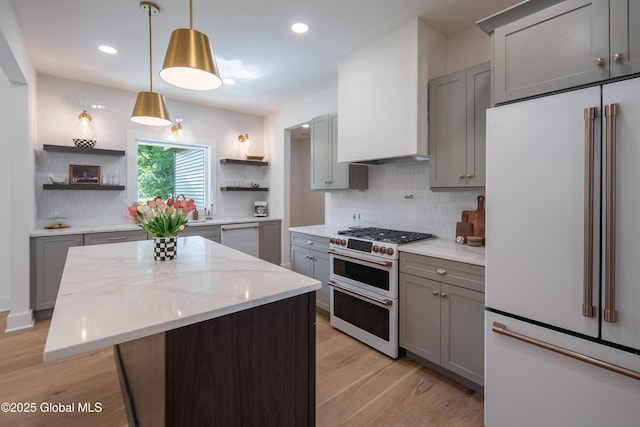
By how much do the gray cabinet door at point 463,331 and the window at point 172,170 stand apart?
382cm

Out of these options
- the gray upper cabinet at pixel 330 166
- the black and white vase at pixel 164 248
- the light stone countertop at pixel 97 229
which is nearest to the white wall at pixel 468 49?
the gray upper cabinet at pixel 330 166

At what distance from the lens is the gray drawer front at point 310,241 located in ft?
10.3

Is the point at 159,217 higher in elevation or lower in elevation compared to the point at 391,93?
→ lower

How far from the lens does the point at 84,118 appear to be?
11.8ft

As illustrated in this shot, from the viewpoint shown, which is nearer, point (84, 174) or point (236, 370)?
point (236, 370)

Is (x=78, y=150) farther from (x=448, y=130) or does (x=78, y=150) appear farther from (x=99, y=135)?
(x=448, y=130)

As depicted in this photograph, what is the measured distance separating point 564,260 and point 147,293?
1.87 metres

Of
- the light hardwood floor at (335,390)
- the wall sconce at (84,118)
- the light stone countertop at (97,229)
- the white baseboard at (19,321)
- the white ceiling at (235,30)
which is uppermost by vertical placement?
the white ceiling at (235,30)

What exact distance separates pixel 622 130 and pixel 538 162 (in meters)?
0.31

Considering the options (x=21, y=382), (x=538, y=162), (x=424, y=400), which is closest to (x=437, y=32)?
(x=538, y=162)

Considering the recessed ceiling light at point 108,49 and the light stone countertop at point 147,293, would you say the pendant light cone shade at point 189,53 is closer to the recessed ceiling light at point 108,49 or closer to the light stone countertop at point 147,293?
the light stone countertop at point 147,293

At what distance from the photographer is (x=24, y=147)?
2.92 metres

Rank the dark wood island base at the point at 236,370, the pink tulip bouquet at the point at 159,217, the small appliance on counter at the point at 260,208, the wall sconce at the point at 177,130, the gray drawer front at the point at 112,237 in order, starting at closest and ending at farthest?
the dark wood island base at the point at 236,370, the pink tulip bouquet at the point at 159,217, the gray drawer front at the point at 112,237, the wall sconce at the point at 177,130, the small appliance on counter at the point at 260,208

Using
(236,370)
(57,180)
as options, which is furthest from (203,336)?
(57,180)
